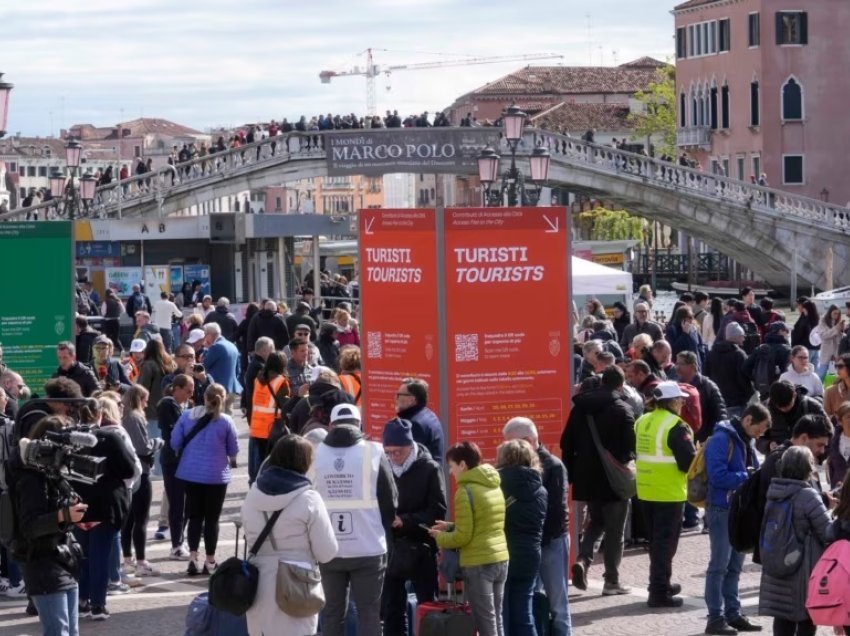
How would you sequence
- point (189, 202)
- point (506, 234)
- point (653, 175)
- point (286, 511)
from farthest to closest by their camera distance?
point (653, 175) → point (189, 202) → point (506, 234) → point (286, 511)

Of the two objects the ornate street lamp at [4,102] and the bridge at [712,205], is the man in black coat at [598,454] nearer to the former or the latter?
the ornate street lamp at [4,102]

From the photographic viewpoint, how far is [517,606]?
10.8 meters

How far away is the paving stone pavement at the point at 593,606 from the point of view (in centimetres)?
1193

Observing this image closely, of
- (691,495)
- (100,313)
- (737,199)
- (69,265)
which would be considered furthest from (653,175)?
(691,495)

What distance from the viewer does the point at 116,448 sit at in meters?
11.7

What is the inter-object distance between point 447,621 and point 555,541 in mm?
1327

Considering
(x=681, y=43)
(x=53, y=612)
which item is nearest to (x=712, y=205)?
(x=681, y=43)

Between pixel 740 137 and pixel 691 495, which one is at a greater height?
pixel 740 137

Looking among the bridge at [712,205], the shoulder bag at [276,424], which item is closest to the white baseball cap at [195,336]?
the shoulder bag at [276,424]

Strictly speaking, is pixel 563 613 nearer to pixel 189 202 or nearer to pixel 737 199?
pixel 189 202

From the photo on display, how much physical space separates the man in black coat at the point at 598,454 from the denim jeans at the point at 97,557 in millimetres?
3012

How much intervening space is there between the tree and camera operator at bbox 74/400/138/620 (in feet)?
247

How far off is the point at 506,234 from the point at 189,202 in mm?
39147

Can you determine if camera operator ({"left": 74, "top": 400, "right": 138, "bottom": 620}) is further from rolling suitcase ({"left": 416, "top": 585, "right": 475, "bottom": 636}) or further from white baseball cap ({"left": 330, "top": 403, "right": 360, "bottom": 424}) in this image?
rolling suitcase ({"left": 416, "top": 585, "right": 475, "bottom": 636})
